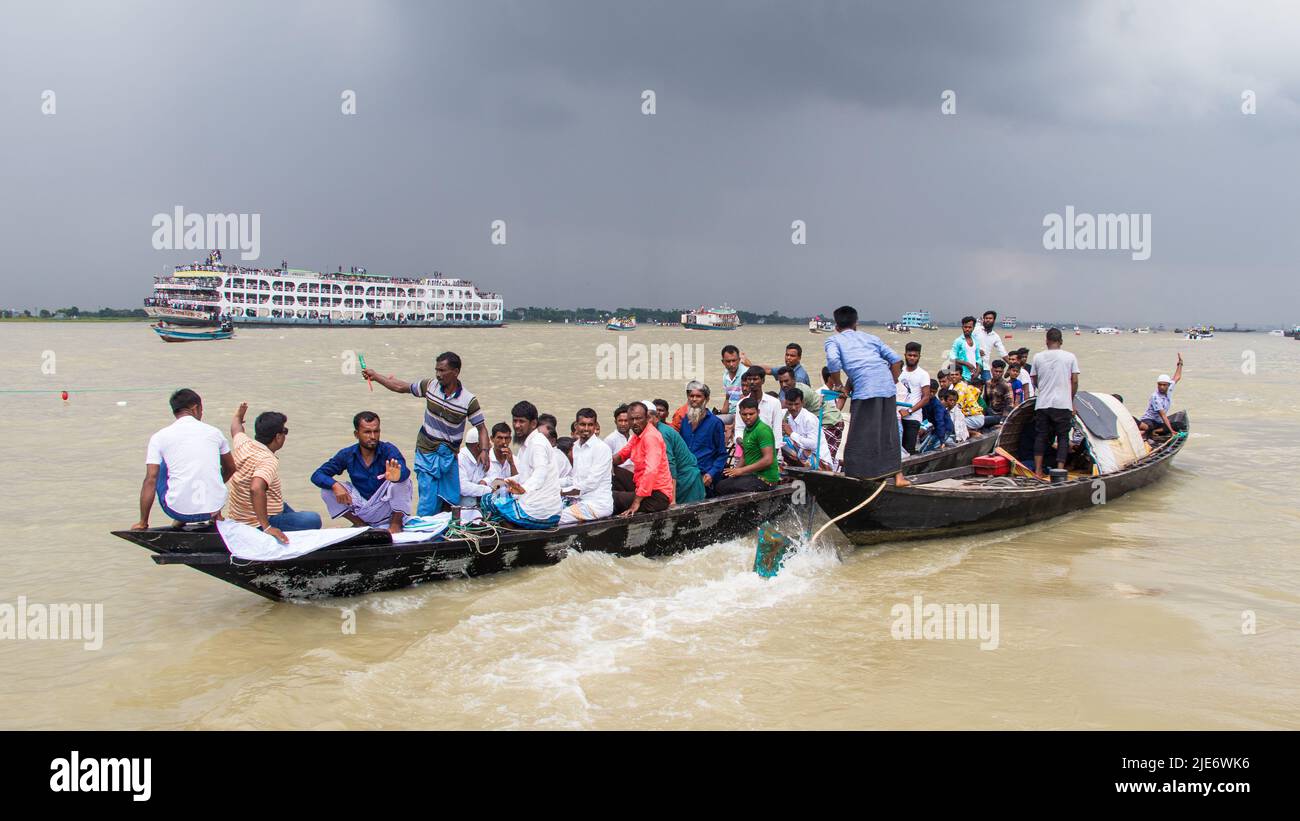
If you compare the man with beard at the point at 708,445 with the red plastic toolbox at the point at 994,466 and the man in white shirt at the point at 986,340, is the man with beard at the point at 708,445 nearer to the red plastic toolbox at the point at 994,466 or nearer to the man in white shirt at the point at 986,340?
the red plastic toolbox at the point at 994,466

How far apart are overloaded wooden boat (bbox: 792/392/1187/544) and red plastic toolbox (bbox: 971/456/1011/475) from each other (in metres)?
0.10

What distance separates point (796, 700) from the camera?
14.6ft

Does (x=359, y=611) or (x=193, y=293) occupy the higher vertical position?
(x=193, y=293)

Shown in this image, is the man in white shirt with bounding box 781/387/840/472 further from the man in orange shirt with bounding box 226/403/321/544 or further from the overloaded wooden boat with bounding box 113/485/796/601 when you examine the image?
the man in orange shirt with bounding box 226/403/321/544

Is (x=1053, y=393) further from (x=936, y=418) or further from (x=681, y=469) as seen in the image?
(x=681, y=469)

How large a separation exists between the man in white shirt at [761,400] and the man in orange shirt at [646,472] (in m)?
1.03

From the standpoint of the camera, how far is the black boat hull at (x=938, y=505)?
22.3ft

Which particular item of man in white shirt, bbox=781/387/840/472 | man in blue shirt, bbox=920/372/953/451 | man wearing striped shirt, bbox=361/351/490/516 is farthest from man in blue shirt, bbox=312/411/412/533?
man in blue shirt, bbox=920/372/953/451

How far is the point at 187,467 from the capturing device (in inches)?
207

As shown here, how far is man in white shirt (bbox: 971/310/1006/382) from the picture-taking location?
11586mm

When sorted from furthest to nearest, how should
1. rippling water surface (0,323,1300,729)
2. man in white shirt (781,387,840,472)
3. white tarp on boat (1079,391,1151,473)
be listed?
white tarp on boat (1079,391,1151,473) → man in white shirt (781,387,840,472) → rippling water surface (0,323,1300,729)
